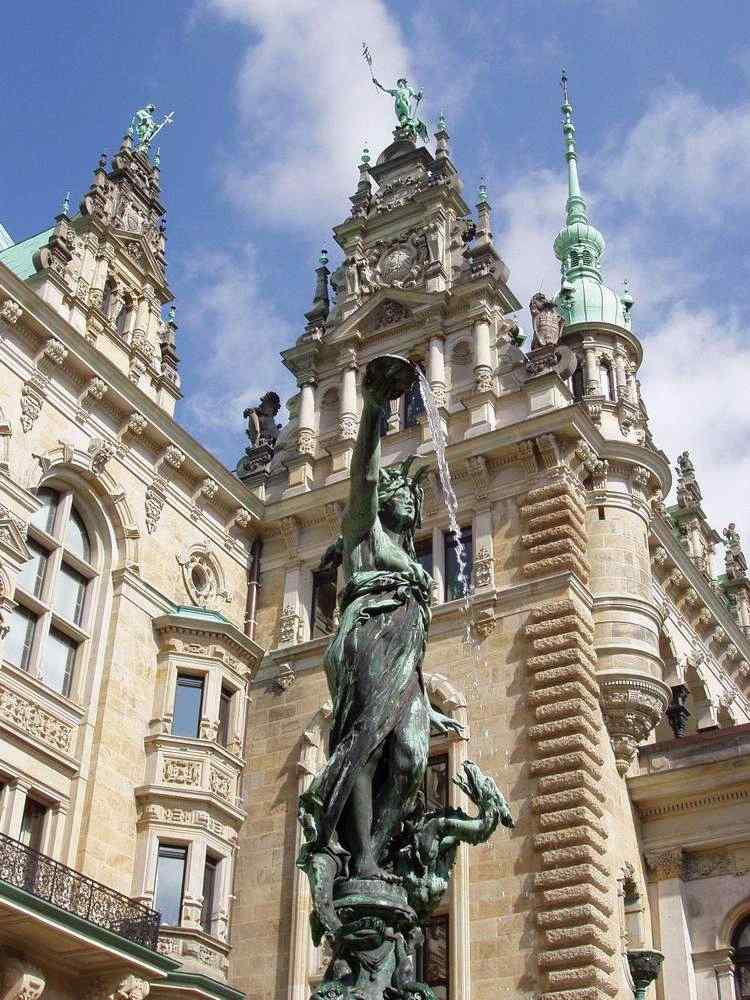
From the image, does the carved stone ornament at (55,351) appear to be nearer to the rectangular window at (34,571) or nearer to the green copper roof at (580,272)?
the rectangular window at (34,571)

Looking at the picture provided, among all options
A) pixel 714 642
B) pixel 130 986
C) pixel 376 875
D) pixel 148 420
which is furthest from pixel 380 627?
pixel 714 642

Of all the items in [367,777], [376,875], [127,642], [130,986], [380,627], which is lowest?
[376,875]

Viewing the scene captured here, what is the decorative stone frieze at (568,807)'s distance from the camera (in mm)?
19703

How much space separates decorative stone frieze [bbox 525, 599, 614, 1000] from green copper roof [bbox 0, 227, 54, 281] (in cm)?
1441

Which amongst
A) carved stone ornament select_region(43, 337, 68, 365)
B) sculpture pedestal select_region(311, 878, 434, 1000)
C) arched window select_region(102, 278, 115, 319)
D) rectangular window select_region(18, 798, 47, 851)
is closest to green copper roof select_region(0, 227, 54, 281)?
arched window select_region(102, 278, 115, 319)

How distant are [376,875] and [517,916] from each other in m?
15.2

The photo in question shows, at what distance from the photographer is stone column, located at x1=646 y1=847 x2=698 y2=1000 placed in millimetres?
22297

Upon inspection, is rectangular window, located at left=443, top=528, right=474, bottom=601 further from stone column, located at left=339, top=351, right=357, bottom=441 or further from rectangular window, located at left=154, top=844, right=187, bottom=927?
rectangular window, located at left=154, top=844, right=187, bottom=927

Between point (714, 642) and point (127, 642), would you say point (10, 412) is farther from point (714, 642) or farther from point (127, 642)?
point (714, 642)

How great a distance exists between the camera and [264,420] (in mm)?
30750

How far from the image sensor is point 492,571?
24516 mm

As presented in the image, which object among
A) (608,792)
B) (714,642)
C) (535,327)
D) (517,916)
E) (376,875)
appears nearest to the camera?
(376,875)

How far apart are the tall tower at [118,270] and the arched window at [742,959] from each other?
15.3m

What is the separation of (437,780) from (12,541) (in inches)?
349
